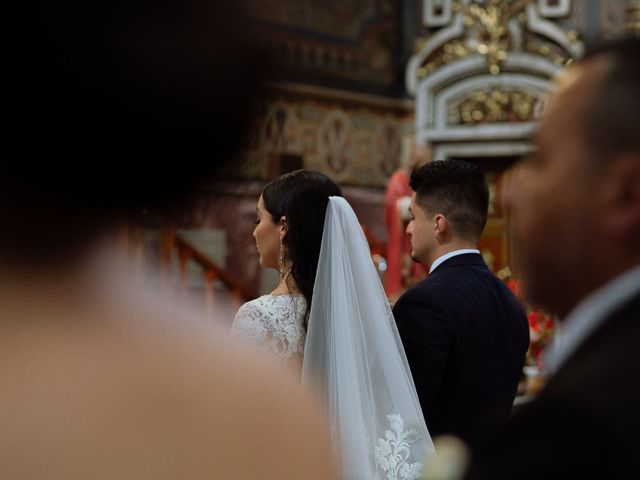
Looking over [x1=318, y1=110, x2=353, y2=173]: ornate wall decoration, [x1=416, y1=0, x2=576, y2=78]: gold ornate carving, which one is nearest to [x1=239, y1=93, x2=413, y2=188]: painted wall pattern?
[x1=318, y1=110, x2=353, y2=173]: ornate wall decoration

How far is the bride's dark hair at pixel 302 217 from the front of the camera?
3461 mm

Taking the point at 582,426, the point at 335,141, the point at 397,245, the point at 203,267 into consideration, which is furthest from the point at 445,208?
the point at 335,141

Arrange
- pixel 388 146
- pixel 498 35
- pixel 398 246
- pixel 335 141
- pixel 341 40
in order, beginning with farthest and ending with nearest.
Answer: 1. pixel 388 146
2. pixel 341 40
3. pixel 335 141
4. pixel 498 35
5. pixel 398 246

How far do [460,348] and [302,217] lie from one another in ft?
2.11

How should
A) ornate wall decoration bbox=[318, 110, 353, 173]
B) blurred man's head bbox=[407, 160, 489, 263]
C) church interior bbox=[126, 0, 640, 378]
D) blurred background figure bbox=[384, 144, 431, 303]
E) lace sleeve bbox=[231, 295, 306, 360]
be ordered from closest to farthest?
lace sleeve bbox=[231, 295, 306, 360], blurred man's head bbox=[407, 160, 489, 263], blurred background figure bbox=[384, 144, 431, 303], church interior bbox=[126, 0, 640, 378], ornate wall decoration bbox=[318, 110, 353, 173]

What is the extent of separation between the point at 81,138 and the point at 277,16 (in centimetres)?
1080

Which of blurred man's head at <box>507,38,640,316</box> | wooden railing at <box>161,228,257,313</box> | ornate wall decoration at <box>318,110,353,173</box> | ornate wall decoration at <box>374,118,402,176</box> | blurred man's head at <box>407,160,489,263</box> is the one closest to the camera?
blurred man's head at <box>507,38,640,316</box>

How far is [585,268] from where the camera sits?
4.05ft

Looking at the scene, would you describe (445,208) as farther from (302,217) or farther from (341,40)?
(341,40)

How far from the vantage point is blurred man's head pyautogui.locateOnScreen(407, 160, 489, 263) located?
3.66 m

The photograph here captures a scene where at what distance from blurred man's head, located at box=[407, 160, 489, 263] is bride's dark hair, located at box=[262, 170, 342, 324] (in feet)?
1.34

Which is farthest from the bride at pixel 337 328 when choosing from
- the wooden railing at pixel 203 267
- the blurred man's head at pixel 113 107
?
the wooden railing at pixel 203 267

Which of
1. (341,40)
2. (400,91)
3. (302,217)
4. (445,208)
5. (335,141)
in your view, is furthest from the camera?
(400,91)

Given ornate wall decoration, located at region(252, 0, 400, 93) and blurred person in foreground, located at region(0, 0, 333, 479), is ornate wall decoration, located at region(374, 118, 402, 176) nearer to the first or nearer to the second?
ornate wall decoration, located at region(252, 0, 400, 93)
